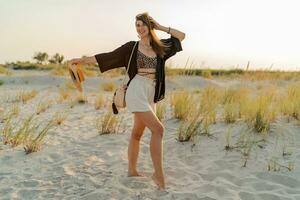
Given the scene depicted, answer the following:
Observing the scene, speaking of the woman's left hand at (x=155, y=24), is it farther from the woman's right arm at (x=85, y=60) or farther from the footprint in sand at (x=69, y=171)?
the footprint in sand at (x=69, y=171)

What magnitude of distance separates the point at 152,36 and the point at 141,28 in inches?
5.3

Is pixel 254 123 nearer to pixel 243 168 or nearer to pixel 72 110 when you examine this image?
pixel 243 168

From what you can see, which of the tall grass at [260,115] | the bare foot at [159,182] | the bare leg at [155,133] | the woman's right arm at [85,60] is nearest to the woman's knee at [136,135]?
the bare leg at [155,133]

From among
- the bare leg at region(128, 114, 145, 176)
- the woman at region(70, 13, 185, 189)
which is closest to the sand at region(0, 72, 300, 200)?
the bare leg at region(128, 114, 145, 176)

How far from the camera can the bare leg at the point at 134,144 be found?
4707 millimetres

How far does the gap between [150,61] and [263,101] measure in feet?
9.39

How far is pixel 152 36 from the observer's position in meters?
4.49

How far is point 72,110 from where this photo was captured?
9570 millimetres

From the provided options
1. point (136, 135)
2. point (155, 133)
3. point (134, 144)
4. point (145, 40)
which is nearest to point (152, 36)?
point (145, 40)

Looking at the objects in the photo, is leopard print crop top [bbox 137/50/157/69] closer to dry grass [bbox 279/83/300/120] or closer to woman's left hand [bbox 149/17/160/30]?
woman's left hand [bbox 149/17/160/30]

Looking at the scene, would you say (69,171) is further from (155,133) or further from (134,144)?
(155,133)

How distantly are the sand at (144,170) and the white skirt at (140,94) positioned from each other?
0.89 meters

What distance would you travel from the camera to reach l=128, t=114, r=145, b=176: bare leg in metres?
4.71

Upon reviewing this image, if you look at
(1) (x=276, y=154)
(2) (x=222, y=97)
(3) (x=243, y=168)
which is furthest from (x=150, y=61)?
(2) (x=222, y=97)
